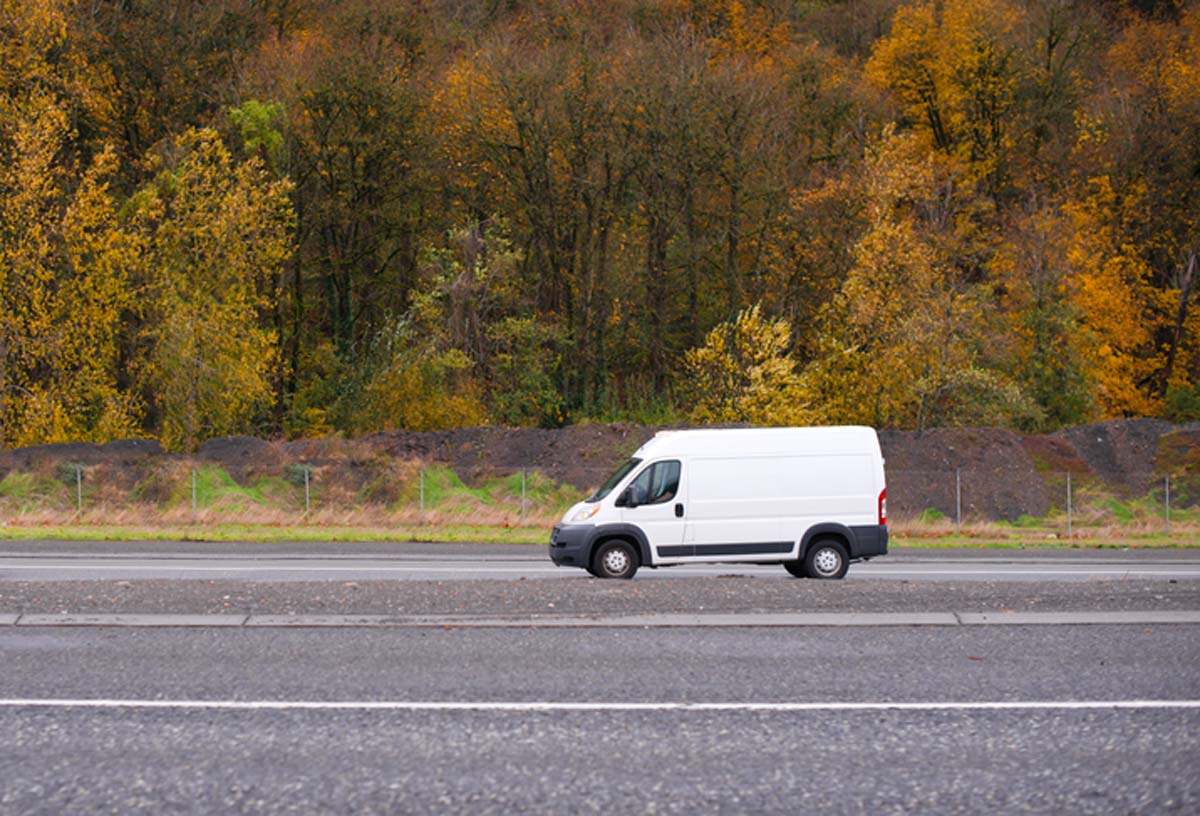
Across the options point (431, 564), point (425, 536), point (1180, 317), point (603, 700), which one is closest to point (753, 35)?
point (1180, 317)

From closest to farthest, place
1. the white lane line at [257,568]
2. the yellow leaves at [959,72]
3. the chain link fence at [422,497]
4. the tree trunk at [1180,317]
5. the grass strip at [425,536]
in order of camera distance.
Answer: the white lane line at [257,568] < the grass strip at [425,536] < the chain link fence at [422,497] < the tree trunk at [1180,317] < the yellow leaves at [959,72]

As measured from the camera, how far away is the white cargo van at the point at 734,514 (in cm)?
1784

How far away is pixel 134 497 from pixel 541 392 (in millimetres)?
15984

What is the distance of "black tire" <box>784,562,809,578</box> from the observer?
708 inches

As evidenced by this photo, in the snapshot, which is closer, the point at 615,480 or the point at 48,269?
A: the point at 615,480

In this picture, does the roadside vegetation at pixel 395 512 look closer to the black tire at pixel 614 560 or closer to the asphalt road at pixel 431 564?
the asphalt road at pixel 431 564

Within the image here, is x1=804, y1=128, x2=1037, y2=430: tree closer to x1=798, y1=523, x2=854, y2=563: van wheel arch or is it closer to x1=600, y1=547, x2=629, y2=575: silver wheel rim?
x1=798, y1=523, x2=854, y2=563: van wheel arch

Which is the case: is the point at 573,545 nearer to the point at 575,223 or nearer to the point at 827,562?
the point at 827,562

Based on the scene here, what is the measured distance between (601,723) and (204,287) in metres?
35.9

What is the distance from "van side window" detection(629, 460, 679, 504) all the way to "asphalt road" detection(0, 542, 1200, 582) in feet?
3.61

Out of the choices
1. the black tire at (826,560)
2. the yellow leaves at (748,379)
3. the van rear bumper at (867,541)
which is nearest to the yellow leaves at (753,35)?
the yellow leaves at (748,379)

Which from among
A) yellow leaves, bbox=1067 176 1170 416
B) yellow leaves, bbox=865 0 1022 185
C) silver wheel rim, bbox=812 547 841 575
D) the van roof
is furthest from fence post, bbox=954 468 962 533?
yellow leaves, bbox=865 0 1022 185

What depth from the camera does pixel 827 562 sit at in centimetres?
1786

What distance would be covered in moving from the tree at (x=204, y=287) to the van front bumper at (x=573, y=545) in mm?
23649
